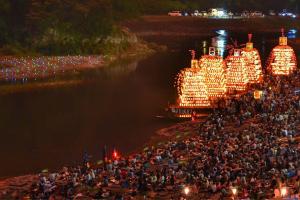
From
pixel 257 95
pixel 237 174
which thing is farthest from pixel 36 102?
pixel 237 174

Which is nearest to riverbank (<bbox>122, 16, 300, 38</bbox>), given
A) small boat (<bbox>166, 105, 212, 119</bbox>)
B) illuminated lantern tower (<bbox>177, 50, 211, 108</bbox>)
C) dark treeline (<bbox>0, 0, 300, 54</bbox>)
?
dark treeline (<bbox>0, 0, 300, 54</bbox>)

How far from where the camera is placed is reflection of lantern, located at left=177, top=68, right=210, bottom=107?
140ft

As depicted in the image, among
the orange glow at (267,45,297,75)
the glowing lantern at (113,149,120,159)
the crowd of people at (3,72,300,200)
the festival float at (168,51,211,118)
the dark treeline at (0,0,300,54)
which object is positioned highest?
the dark treeline at (0,0,300,54)

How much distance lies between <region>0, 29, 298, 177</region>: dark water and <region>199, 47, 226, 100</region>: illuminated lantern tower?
12.6 feet

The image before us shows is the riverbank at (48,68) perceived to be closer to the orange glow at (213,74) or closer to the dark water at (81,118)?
the dark water at (81,118)

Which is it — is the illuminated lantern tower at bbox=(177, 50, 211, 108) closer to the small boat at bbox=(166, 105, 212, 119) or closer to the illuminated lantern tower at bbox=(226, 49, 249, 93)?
the small boat at bbox=(166, 105, 212, 119)

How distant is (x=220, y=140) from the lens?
33.5 metres

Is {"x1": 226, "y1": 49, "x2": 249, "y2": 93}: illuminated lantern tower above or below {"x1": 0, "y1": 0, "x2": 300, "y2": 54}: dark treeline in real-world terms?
below

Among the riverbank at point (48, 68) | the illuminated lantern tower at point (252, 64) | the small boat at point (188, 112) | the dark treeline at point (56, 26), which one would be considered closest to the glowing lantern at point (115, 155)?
the small boat at point (188, 112)

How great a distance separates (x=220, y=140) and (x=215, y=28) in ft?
283

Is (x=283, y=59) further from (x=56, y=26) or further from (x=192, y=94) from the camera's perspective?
(x=56, y=26)

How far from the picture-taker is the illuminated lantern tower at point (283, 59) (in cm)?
5050

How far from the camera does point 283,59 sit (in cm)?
5081

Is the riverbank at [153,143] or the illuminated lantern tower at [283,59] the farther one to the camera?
the illuminated lantern tower at [283,59]
